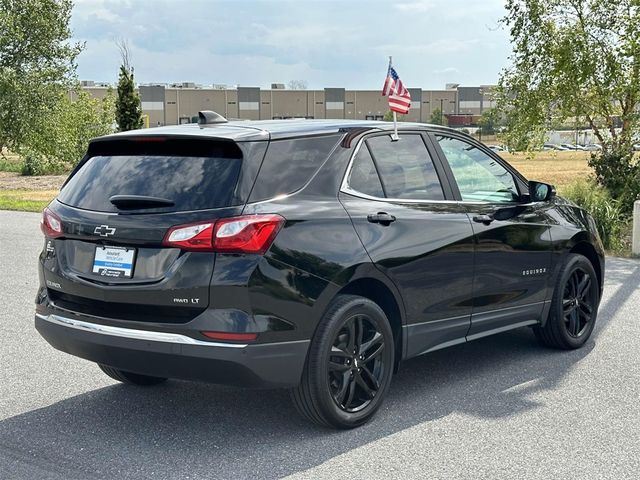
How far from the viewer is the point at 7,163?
51656mm

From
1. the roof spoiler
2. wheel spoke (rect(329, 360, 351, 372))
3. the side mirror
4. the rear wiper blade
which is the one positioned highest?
the roof spoiler

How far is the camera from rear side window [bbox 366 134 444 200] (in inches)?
201

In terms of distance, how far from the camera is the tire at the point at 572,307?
637 centimetres

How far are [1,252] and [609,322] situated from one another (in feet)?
29.6

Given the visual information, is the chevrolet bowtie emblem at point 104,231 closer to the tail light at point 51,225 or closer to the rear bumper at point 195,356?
the tail light at point 51,225

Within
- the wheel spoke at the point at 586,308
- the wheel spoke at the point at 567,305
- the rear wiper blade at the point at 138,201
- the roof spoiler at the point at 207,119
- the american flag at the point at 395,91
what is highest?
the american flag at the point at 395,91

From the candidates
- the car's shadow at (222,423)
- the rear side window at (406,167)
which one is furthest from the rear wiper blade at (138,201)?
the rear side window at (406,167)

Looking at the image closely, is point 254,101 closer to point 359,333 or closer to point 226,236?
point 359,333

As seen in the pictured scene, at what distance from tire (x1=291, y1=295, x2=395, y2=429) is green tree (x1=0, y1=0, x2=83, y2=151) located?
98.8 feet

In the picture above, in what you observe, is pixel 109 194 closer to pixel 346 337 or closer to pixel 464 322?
pixel 346 337

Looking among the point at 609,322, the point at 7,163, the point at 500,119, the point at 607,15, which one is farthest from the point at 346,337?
the point at 7,163

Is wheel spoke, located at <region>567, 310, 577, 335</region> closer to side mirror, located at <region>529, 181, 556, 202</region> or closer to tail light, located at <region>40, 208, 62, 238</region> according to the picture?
side mirror, located at <region>529, 181, 556, 202</region>

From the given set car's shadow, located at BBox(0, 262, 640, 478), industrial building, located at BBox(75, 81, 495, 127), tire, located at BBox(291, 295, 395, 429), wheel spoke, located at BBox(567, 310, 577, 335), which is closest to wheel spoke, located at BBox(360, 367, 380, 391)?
tire, located at BBox(291, 295, 395, 429)

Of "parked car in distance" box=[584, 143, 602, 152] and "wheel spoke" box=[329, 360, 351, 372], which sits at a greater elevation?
"parked car in distance" box=[584, 143, 602, 152]
